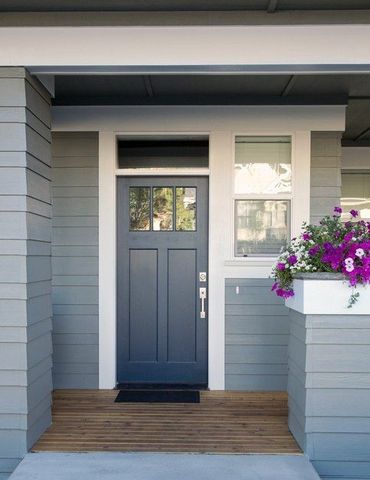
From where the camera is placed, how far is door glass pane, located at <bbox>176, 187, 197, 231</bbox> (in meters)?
4.12

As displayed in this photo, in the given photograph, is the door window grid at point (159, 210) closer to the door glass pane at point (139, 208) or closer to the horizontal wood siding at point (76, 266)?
the door glass pane at point (139, 208)

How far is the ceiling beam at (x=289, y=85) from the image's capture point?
137 inches

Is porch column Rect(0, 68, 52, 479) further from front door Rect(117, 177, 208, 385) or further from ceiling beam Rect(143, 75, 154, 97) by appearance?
front door Rect(117, 177, 208, 385)

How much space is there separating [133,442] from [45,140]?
83.0 inches

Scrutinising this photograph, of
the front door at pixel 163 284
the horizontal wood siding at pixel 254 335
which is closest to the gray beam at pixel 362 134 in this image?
the front door at pixel 163 284

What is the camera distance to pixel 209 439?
2961mm

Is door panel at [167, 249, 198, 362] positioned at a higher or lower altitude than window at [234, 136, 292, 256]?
lower

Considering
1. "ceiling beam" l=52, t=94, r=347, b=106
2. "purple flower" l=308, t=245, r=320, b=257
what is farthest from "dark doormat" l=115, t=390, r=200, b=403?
"ceiling beam" l=52, t=94, r=347, b=106

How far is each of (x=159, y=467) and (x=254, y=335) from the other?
167cm

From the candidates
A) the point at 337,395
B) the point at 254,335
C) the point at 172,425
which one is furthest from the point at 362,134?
the point at 172,425

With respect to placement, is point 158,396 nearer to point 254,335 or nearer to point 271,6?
point 254,335

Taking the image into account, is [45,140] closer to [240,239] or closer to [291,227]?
[240,239]

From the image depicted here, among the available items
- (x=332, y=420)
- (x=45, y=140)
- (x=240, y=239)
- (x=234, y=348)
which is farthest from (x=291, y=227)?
(x=45, y=140)

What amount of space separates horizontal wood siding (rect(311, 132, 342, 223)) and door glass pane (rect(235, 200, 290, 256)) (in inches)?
11.0
